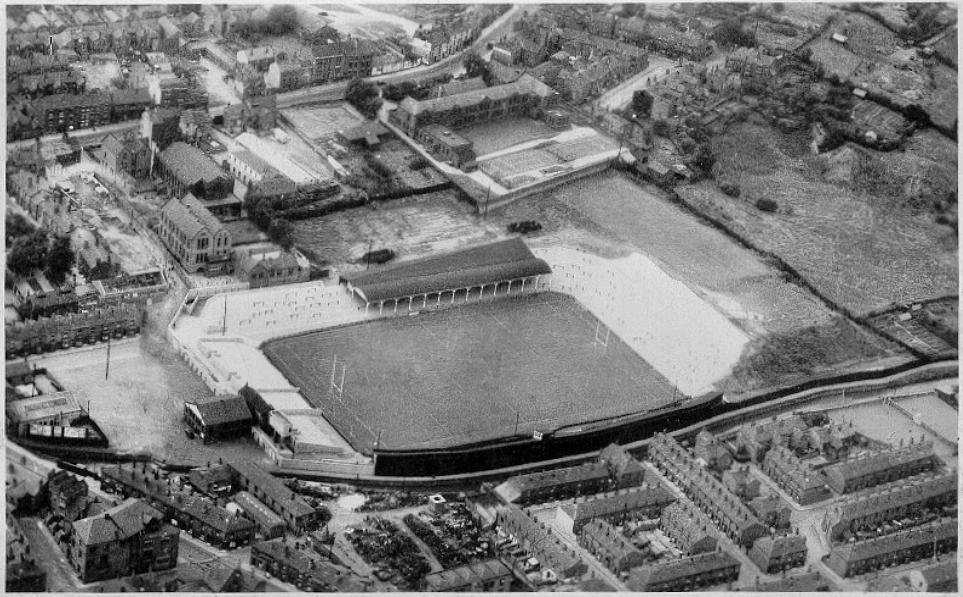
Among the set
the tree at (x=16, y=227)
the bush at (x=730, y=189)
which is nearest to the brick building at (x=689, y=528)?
the bush at (x=730, y=189)

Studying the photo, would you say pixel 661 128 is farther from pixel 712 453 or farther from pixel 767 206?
pixel 712 453

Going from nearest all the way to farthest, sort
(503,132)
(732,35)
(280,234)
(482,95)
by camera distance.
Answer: (280,234) < (503,132) < (482,95) < (732,35)

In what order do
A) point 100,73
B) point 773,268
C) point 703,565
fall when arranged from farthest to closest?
point 100,73 < point 773,268 < point 703,565

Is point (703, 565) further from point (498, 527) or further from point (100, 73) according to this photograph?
point (100, 73)

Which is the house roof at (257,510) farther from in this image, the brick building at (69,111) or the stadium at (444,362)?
the brick building at (69,111)

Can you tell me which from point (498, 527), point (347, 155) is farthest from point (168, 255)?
point (498, 527)

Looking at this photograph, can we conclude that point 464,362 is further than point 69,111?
No

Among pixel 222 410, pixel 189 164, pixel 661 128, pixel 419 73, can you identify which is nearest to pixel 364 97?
pixel 419 73
